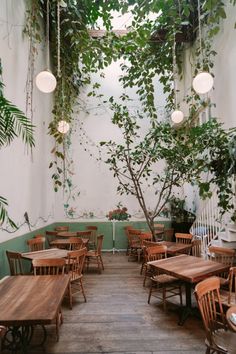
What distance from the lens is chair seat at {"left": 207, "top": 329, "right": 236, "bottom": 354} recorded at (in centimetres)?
187

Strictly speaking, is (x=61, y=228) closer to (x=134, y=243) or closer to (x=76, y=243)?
(x=76, y=243)

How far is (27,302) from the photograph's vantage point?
2.15 m

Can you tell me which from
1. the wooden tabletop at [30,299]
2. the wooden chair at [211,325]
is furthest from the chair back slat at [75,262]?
the wooden chair at [211,325]

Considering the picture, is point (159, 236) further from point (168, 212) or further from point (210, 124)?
point (210, 124)

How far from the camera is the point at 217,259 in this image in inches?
150

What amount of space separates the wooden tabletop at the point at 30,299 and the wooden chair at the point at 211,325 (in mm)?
1148

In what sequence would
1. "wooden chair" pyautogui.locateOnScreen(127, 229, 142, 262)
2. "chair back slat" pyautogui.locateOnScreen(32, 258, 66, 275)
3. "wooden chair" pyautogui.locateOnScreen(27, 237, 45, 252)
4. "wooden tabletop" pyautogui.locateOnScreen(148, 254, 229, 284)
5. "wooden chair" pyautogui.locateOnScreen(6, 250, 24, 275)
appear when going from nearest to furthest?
1. "wooden tabletop" pyautogui.locateOnScreen(148, 254, 229, 284)
2. "chair back slat" pyautogui.locateOnScreen(32, 258, 66, 275)
3. "wooden chair" pyautogui.locateOnScreen(6, 250, 24, 275)
4. "wooden chair" pyautogui.locateOnScreen(27, 237, 45, 252)
5. "wooden chair" pyautogui.locateOnScreen(127, 229, 142, 262)

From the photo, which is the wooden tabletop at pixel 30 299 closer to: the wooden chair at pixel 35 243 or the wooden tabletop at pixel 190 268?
the wooden tabletop at pixel 190 268

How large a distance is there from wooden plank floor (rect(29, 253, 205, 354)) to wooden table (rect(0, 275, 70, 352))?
1.31ft

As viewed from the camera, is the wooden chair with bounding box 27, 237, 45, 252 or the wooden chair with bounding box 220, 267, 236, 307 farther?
the wooden chair with bounding box 27, 237, 45, 252

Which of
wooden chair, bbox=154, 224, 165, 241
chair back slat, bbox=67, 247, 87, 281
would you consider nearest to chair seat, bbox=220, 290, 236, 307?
chair back slat, bbox=67, 247, 87, 281

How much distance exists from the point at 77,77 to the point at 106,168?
2.71 m

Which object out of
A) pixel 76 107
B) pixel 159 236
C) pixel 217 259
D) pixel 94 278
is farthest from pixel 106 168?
pixel 217 259

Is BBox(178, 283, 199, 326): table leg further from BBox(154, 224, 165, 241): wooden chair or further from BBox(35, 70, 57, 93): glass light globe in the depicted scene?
BBox(35, 70, 57, 93): glass light globe
